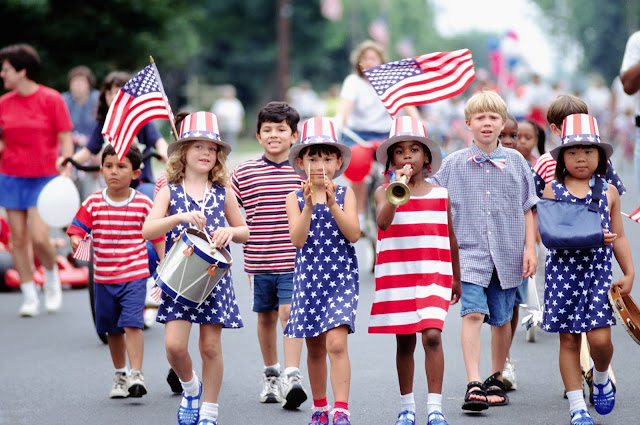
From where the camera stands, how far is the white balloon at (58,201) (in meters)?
9.64

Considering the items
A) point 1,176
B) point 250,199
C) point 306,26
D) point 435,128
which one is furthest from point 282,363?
point 306,26

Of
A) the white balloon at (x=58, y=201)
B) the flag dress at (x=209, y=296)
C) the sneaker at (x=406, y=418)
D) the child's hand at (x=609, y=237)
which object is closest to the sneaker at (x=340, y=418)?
the sneaker at (x=406, y=418)

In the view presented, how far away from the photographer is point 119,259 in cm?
733

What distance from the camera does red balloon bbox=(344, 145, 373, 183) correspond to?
37.5ft

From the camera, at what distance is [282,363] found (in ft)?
26.6

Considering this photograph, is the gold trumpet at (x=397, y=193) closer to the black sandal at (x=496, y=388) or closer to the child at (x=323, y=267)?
the child at (x=323, y=267)

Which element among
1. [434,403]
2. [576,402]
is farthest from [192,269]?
[576,402]

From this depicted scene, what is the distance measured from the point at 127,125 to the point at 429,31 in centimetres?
11659

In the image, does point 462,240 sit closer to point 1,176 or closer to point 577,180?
point 577,180

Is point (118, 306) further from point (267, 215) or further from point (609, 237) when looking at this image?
point (609, 237)

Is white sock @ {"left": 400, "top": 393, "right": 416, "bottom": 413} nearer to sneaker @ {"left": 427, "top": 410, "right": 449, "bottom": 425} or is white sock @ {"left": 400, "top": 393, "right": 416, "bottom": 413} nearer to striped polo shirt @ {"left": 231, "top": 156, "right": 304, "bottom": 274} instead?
sneaker @ {"left": 427, "top": 410, "right": 449, "bottom": 425}

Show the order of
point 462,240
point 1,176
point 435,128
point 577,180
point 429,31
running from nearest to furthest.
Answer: point 577,180 < point 462,240 < point 1,176 < point 435,128 < point 429,31

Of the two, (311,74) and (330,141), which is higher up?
(311,74)

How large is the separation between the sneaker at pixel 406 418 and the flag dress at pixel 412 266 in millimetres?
432
